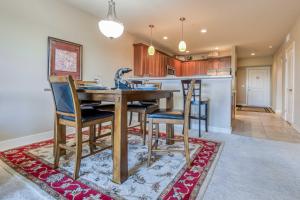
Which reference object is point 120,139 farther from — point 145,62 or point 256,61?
point 256,61

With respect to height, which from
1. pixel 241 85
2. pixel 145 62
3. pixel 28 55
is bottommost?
pixel 28 55

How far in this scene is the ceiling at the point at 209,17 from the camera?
10.3 feet

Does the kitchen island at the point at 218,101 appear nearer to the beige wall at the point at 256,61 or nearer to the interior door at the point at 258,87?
the beige wall at the point at 256,61

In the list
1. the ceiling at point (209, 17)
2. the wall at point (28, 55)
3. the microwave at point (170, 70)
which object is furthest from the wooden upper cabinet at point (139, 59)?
the wall at point (28, 55)

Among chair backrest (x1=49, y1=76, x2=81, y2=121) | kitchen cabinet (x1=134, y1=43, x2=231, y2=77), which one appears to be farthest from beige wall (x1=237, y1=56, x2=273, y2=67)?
chair backrest (x1=49, y1=76, x2=81, y2=121)

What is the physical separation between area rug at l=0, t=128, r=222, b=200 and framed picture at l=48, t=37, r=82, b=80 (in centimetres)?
142

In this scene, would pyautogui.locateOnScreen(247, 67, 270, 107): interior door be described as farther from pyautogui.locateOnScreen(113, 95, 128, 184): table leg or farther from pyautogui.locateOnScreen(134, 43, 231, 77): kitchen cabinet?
pyautogui.locateOnScreen(113, 95, 128, 184): table leg

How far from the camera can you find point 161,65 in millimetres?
6047

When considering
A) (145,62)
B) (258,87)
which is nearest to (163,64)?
(145,62)

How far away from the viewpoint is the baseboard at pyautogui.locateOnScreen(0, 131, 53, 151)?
2.42m

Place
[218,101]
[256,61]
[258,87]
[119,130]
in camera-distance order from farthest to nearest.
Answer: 1. [258,87]
2. [256,61]
3. [218,101]
4. [119,130]

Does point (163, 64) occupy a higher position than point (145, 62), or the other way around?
point (163, 64)

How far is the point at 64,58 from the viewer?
3166 millimetres

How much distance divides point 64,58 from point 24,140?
1555 mm
